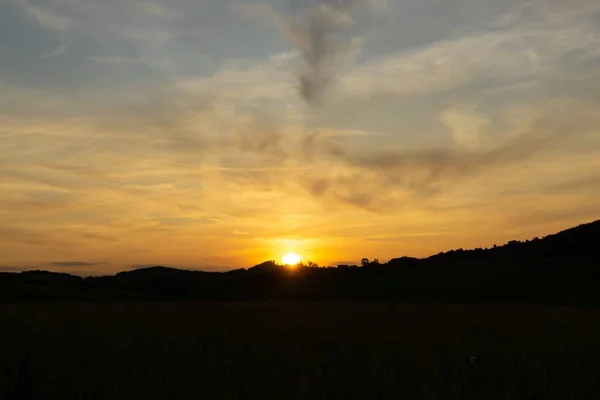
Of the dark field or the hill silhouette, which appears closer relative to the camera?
the dark field

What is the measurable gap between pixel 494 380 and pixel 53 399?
716 cm

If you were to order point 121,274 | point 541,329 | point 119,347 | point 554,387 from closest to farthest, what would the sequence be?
1. point 554,387
2. point 119,347
3. point 541,329
4. point 121,274

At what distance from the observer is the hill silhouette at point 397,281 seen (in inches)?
2638

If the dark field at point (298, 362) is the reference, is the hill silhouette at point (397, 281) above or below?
above

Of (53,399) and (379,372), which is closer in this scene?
(53,399)

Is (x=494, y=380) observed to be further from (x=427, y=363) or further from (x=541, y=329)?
(x=541, y=329)

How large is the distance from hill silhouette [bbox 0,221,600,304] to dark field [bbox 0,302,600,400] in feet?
124

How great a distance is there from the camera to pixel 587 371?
1227 centimetres

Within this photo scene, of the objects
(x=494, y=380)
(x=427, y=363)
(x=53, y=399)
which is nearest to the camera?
(x=53, y=399)

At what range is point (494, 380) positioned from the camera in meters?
11.7

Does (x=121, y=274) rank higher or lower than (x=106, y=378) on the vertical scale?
higher

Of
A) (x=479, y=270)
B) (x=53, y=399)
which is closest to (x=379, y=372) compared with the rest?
(x=53, y=399)

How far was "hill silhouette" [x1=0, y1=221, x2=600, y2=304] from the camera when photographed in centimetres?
6700

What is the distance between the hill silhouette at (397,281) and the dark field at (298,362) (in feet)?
124
